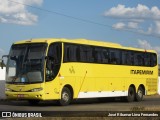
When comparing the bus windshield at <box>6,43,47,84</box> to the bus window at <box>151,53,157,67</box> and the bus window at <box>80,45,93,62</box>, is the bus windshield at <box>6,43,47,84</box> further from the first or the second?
the bus window at <box>151,53,157,67</box>

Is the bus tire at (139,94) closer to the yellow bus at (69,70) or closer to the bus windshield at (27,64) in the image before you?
the yellow bus at (69,70)

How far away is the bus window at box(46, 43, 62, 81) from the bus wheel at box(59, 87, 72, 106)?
1258 mm

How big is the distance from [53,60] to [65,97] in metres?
2.28

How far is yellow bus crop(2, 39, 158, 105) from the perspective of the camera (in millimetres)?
23670

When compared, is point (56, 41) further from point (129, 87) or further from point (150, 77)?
point (150, 77)

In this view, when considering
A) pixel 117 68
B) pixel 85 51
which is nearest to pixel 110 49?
pixel 117 68

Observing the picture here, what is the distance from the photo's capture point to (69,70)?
82.4 feet

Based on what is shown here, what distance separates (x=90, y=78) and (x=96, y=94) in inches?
45.4

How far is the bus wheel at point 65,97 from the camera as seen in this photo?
24.7 metres

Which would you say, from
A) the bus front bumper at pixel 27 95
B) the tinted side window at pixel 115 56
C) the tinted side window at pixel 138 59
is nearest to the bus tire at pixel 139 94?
the tinted side window at pixel 138 59

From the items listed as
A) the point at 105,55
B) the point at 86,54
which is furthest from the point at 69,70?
the point at 105,55

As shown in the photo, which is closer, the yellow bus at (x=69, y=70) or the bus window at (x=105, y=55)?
the yellow bus at (x=69, y=70)

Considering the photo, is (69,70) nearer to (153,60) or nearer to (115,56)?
(115,56)

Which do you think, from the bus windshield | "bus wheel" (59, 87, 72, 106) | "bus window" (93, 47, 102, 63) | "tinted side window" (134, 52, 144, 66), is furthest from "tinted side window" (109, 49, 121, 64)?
the bus windshield
